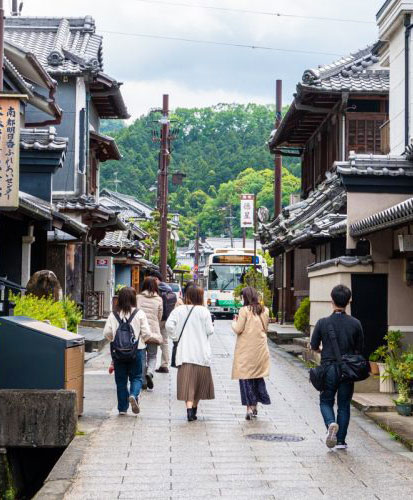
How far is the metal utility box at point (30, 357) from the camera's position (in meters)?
10.8

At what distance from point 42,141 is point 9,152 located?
8985 mm

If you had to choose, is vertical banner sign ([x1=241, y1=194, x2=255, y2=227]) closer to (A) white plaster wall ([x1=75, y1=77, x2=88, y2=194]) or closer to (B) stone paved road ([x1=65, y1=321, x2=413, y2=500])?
(A) white plaster wall ([x1=75, y1=77, x2=88, y2=194])

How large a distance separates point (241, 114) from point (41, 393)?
106532 millimetres

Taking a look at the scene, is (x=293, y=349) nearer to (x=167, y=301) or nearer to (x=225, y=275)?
(x=167, y=301)

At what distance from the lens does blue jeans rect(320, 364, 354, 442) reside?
1003 cm

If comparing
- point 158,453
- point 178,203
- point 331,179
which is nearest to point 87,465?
point 158,453

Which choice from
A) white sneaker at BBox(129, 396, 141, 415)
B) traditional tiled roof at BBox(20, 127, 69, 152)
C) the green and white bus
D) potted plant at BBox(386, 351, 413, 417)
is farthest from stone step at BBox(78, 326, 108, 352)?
the green and white bus

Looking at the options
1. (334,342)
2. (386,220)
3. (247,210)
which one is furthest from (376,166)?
(247,210)

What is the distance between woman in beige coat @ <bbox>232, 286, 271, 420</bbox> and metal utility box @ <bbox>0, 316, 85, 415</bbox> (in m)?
3.02

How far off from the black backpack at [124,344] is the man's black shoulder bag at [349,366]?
11.4 ft

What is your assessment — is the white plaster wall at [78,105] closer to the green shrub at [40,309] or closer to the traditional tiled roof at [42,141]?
the traditional tiled roof at [42,141]

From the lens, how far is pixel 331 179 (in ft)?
90.2

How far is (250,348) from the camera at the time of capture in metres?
13.0

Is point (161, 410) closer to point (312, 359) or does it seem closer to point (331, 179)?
point (312, 359)
